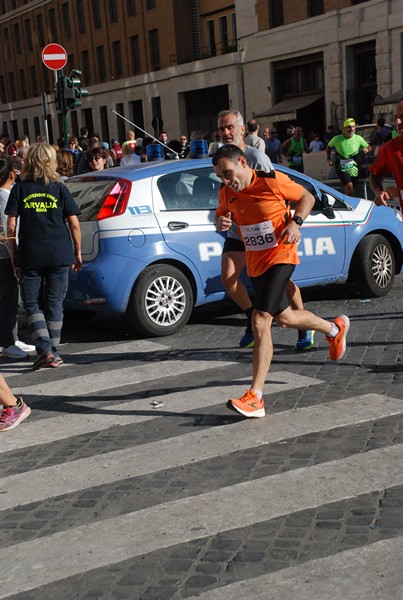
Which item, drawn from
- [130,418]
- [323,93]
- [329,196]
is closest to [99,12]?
[323,93]

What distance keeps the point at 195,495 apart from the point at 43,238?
11.6 ft

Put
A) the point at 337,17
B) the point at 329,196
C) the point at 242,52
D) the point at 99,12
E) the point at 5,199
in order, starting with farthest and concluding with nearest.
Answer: the point at 99,12 < the point at 242,52 < the point at 337,17 < the point at 329,196 < the point at 5,199

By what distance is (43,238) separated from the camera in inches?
294

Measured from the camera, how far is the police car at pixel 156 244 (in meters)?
8.12

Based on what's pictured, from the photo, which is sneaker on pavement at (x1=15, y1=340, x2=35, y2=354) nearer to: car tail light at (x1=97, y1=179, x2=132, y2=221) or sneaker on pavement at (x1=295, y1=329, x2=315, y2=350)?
car tail light at (x1=97, y1=179, x2=132, y2=221)

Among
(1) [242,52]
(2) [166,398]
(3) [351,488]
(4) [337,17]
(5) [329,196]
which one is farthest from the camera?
(1) [242,52]

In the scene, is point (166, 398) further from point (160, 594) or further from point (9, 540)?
point (160, 594)

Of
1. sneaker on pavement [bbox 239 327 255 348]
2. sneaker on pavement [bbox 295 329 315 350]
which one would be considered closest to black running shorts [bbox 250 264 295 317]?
sneaker on pavement [bbox 295 329 315 350]

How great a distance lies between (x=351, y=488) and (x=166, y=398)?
7.03 ft

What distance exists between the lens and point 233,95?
151 ft

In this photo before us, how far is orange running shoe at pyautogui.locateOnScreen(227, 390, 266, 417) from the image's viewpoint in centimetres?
561

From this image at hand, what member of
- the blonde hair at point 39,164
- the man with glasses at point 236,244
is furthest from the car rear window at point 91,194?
the man with glasses at point 236,244

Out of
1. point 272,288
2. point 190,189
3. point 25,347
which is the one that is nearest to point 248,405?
point 272,288

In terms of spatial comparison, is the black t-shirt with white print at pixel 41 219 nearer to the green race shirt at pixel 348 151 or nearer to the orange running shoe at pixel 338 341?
the orange running shoe at pixel 338 341
